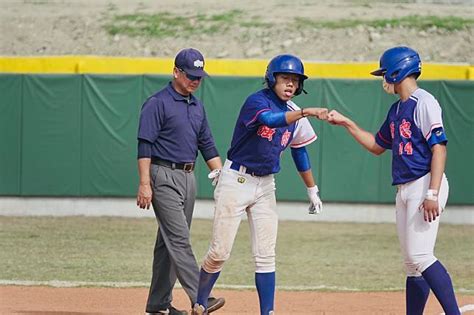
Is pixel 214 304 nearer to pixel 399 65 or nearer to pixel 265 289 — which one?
pixel 265 289

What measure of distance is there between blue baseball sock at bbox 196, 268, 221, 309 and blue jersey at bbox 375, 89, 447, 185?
1555mm

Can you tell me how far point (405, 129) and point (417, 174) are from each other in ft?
1.03

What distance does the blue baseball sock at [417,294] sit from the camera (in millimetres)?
7113

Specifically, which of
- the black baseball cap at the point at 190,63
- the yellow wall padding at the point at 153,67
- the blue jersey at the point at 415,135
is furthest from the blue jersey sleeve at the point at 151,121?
the yellow wall padding at the point at 153,67

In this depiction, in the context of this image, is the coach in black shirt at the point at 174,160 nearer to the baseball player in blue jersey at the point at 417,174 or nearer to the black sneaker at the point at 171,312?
the black sneaker at the point at 171,312

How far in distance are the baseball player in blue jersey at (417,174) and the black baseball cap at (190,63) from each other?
1.28 m

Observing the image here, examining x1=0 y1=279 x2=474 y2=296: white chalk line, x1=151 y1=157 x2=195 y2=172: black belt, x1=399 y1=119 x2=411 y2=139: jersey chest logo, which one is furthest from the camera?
x1=0 y1=279 x2=474 y2=296: white chalk line

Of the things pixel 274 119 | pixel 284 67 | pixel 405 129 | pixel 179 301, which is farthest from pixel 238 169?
pixel 179 301

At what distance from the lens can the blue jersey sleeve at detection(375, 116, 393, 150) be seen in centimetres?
731

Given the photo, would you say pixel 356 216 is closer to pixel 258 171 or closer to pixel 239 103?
pixel 239 103

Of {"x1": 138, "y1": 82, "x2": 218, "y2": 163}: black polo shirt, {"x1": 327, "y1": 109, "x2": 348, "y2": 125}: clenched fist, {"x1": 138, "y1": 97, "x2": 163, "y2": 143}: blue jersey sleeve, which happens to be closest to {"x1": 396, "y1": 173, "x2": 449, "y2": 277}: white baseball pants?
{"x1": 327, "y1": 109, "x2": 348, "y2": 125}: clenched fist

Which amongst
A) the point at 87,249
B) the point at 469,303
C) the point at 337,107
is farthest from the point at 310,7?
the point at 469,303

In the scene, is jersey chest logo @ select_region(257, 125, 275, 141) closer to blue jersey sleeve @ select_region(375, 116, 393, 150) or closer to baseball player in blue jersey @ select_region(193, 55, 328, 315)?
baseball player in blue jersey @ select_region(193, 55, 328, 315)

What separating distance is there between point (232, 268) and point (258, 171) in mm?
4545
